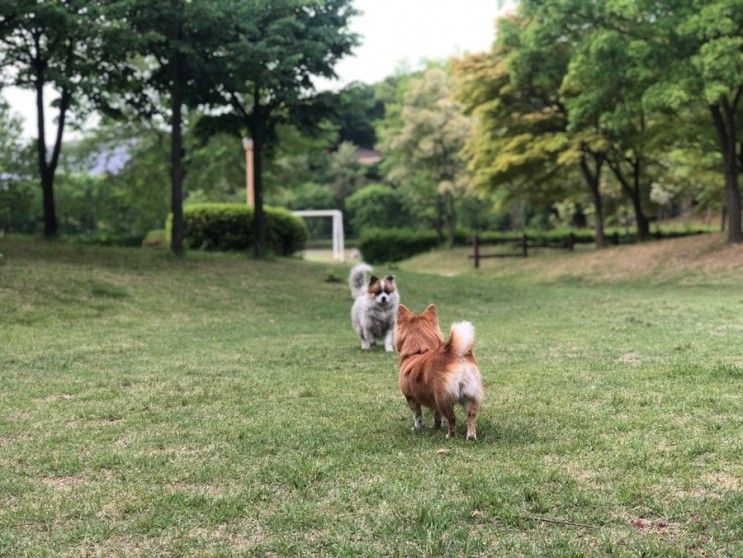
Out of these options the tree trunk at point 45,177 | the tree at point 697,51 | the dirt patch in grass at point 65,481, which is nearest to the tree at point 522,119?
the tree at point 697,51

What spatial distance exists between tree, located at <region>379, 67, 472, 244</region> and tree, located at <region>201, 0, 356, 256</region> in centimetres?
1379

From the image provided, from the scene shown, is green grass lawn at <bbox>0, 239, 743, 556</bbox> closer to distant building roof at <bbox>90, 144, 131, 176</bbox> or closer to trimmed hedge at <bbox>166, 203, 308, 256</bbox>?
trimmed hedge at <bbox>166, 203, 308, 256</bbox>

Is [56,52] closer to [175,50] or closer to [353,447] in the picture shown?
[175,50]

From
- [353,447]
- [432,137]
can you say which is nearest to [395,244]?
[432,137]

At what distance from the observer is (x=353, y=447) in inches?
152

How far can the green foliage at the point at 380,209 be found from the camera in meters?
43.1

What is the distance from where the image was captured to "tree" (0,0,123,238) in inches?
508

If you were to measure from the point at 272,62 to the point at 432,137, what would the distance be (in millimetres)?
17462

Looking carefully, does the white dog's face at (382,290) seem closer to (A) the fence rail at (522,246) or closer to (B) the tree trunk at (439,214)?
(A) the fence rail at (522,246)

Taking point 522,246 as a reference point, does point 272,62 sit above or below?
above

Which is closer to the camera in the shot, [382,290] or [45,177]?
[382,290]

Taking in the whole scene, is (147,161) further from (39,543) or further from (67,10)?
(39,543)

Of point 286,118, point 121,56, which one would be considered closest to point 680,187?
point 286,118

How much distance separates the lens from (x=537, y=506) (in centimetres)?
290
